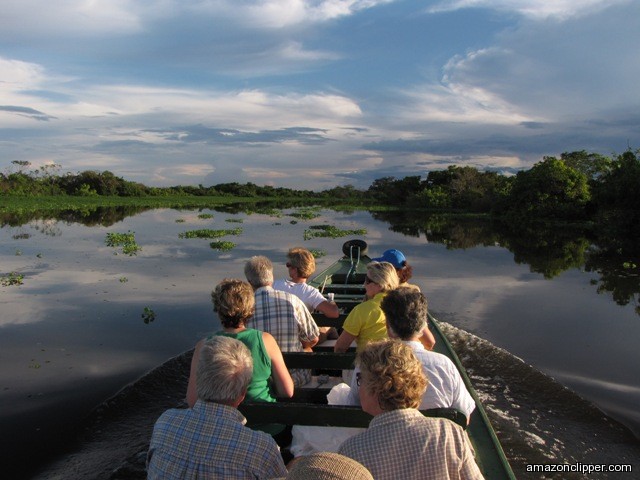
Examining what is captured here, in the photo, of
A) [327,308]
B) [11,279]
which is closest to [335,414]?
[327,308]

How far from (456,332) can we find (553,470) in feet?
14.9

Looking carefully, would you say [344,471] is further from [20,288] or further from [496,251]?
[496,251]

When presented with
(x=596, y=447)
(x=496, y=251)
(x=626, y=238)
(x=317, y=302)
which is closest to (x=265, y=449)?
(x=317, y=302)

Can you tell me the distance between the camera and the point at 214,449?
89.4 inches

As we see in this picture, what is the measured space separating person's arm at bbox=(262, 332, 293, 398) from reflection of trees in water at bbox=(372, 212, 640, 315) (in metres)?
11.7

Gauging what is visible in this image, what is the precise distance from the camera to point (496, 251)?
22.8 metres

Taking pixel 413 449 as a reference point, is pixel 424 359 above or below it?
above

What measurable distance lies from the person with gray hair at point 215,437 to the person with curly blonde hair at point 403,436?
1.38 feet

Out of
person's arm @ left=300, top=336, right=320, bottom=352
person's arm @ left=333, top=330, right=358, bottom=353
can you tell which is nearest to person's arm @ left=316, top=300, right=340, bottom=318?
person's arm @ left=300, top=336, right=320, bottom=352

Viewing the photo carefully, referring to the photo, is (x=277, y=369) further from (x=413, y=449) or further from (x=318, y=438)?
(x=413, y=449)

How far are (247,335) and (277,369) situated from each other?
0.45m

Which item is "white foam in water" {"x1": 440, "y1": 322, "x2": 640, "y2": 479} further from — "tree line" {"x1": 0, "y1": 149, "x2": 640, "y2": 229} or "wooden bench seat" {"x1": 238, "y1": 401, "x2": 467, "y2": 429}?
"tree line" {"x1": 0, "y1": 149, "x2": 640, "y2": 229}

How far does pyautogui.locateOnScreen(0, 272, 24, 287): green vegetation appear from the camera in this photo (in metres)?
12.6

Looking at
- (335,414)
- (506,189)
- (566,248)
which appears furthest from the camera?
(506,189)
